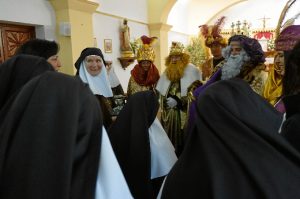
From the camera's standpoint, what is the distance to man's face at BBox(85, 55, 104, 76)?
3.08m

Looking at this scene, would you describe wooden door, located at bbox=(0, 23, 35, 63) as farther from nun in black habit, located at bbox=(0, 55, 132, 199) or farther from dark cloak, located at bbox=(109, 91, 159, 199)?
nun in black habit, located at bbox=(0, 55, 132, 199)

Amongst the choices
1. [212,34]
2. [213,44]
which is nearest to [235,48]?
[213,44]

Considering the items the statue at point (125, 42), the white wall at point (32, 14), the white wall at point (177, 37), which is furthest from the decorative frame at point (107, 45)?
the white wall at point (177, 37)

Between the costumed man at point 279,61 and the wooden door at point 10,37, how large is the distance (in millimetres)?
3450

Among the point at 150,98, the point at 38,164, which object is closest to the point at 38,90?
the point at 38,164

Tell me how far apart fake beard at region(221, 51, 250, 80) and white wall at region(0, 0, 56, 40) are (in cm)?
302

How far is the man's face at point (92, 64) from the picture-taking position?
10.1ft

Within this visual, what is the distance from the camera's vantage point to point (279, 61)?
9.09ft

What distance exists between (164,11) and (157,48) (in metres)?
1.07

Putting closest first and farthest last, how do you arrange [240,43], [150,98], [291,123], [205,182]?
[205,182] < [291,123] < [150,98] < [240,43]

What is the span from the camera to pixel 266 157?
2.94 feet

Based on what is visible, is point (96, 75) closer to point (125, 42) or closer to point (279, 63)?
point (279, 63)

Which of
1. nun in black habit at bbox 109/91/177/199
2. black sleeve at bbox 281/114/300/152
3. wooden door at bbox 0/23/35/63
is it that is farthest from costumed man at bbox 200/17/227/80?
black sleeve at bbox 281/114/300/152

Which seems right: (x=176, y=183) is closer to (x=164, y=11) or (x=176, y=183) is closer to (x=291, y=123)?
(x=291, y=123)
